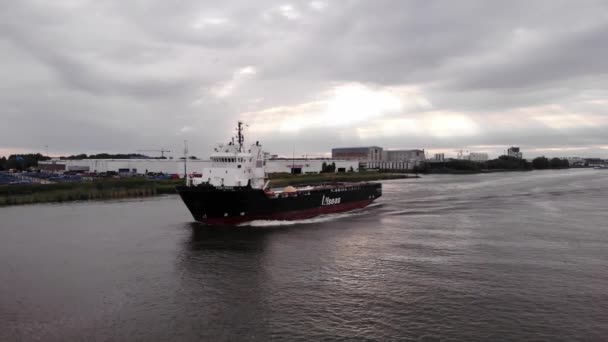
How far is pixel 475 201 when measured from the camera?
2030 inches

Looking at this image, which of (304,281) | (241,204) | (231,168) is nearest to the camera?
(304,281)

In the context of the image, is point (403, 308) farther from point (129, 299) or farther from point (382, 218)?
point (382, 218)

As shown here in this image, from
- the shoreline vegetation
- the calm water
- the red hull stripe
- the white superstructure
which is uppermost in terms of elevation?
the white superstructure

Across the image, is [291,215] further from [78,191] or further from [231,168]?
[78,191]

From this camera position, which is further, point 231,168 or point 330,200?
point 330,200

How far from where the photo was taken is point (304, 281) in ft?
59.5

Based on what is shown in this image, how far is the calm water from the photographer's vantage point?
13.4 meters

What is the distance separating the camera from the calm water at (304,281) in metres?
13.4

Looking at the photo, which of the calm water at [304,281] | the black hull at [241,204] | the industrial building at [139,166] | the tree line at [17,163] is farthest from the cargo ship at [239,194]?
the tree line at [17,163]

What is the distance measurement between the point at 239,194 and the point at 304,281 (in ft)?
Answer: 45.2

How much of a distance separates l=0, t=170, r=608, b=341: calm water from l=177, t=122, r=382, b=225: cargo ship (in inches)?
59.7

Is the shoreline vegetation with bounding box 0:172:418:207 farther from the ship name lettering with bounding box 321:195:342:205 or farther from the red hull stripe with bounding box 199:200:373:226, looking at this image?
the ship name lettering with bounding box 321:195:342:205

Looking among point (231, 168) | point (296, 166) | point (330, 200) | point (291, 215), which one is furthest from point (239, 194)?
point (296, 166)

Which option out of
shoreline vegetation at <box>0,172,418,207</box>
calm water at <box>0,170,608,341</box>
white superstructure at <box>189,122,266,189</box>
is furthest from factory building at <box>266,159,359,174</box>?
calm water at <box>0,170,608,341</box>
